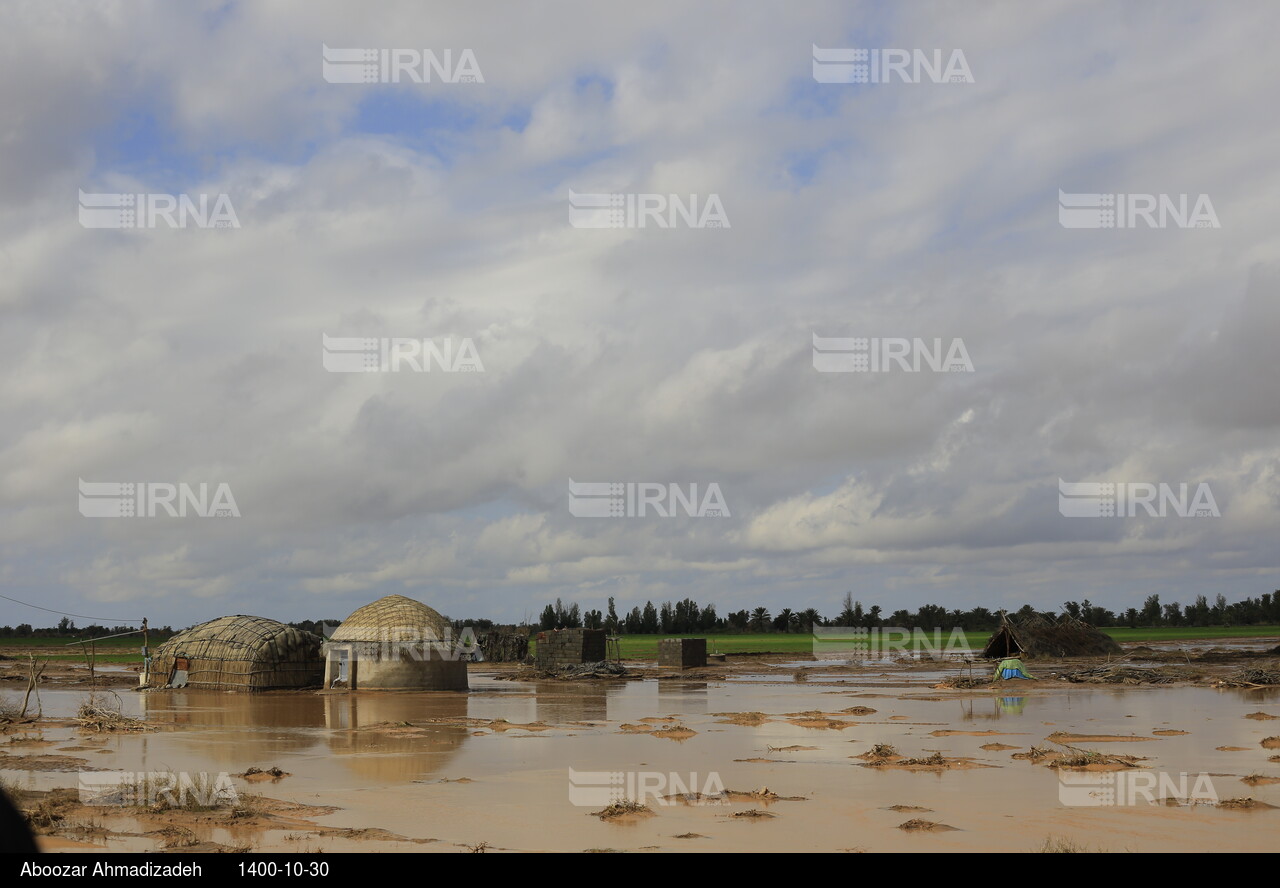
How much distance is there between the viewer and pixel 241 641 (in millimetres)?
35312

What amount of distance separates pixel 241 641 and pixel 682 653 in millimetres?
20643

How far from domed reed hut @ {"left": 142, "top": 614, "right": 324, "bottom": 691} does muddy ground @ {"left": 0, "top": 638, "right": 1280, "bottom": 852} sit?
1919mm

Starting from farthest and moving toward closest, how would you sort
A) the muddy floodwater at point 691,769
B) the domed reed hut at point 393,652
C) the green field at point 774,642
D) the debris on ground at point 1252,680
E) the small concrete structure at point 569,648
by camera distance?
the green field at point 774,642, the small concrete structure at point 569,648, the debris on ground at point 1252,680, the domed reed hut at point 393,652, the muddy floodwater at point 691,769

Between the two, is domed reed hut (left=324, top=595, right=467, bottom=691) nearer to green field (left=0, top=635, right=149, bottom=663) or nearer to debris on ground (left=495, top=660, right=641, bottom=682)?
debris on ground (left=495, top=660, right=641, bottom=682)

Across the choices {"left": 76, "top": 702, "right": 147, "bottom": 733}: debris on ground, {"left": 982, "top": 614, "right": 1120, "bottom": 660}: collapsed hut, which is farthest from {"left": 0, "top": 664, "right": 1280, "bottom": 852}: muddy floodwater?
{"left": 982, "top": 614, "right": 1120, "bottom": 660}: collapsed hut

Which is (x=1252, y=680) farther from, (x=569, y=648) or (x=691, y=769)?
(x=691, y=769)

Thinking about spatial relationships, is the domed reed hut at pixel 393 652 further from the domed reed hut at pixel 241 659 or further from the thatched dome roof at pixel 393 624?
the domed reed hut at pixel 241 659

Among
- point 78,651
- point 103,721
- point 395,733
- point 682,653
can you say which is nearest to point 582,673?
point 682,653

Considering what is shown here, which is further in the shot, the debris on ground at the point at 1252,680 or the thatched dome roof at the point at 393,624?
the debris on ground at the point at 1252,680

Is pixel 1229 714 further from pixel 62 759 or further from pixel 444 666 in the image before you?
pixel 62 759

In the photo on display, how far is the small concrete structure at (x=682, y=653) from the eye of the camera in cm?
4900

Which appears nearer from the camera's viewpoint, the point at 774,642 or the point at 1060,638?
the point at 1060,638

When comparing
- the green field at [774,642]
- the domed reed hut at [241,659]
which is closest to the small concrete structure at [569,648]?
the domed reed hut at [241,659]

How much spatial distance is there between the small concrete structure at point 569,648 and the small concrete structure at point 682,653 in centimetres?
434
